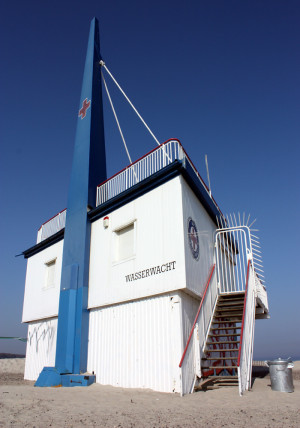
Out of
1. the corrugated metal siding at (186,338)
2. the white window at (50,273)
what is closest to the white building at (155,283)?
the corrugated metal siding at (186,338)

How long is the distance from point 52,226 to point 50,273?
6.74ft

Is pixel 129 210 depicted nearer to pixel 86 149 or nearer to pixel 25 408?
pixel 86 149

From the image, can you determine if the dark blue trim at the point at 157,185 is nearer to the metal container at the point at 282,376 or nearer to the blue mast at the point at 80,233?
the blue mast at the point at 80,233

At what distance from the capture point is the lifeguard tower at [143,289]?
8555mm

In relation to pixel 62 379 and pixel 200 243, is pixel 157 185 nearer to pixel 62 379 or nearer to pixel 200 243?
pixel 200 243

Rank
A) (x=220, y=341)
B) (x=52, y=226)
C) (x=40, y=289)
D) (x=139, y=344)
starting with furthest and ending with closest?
(x=52, y=226), (x=40, y=289), (x=220, y=341), (x=139, y=344)

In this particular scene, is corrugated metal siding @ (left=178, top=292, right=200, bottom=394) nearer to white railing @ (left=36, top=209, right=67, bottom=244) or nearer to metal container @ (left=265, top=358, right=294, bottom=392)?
metal container @ (left=265, top=358, right=294, bottom=392)

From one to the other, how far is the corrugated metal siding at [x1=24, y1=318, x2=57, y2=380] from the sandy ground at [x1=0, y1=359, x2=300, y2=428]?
4.96 m

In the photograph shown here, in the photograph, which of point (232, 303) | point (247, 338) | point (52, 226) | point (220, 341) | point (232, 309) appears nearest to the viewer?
point (247, 338)

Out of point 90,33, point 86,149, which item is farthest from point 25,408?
point 90,33

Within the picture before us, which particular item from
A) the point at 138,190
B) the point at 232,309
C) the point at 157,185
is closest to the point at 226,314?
the point at 232,309

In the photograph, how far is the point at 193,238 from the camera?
10.0 metres

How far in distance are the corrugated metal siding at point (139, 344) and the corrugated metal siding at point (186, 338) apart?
12.1 inches

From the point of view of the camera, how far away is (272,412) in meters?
5.70
